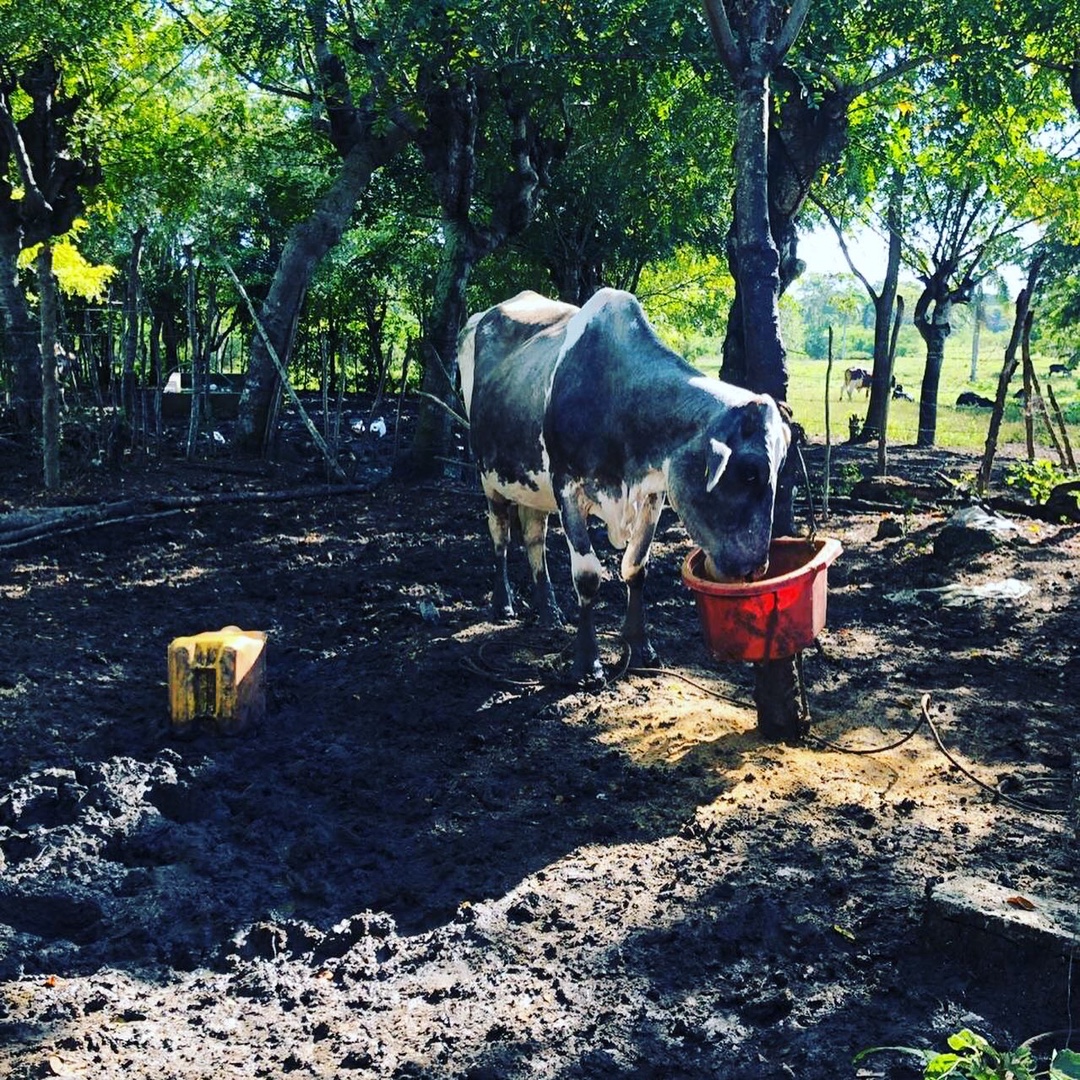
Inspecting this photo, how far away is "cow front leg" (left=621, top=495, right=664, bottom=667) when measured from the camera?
5805 millimetres

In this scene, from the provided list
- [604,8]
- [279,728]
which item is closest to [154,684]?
[279,728]

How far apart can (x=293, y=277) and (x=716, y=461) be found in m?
10.9

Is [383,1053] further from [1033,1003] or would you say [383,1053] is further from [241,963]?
[1033,1003]

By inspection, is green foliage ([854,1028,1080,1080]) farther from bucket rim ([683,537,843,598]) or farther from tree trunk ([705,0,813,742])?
tree trunk ([705,0,813,742])

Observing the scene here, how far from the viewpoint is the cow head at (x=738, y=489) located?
495 cm

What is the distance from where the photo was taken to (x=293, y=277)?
14539 mm

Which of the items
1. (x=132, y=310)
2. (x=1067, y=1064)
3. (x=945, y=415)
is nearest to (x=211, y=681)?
(x=1067, y=1064)

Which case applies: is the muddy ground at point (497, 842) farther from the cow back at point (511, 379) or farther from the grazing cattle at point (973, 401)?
the grazing cattle at point (973, 401)

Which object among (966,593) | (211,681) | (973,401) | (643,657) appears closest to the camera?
(211,681)

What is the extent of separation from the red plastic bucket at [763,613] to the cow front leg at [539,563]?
2531 mm

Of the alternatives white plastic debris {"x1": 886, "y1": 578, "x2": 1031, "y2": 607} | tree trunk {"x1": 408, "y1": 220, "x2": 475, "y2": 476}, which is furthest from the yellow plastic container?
tree trunk {"x1": 408, "y1": 220, "x2": 475, "y2": 476}

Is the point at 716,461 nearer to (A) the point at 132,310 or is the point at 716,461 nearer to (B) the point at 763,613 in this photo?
(B) the point at 763,613

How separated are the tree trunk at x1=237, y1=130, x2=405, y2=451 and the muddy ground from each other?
661 centimetres

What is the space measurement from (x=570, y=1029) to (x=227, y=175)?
23819mm
